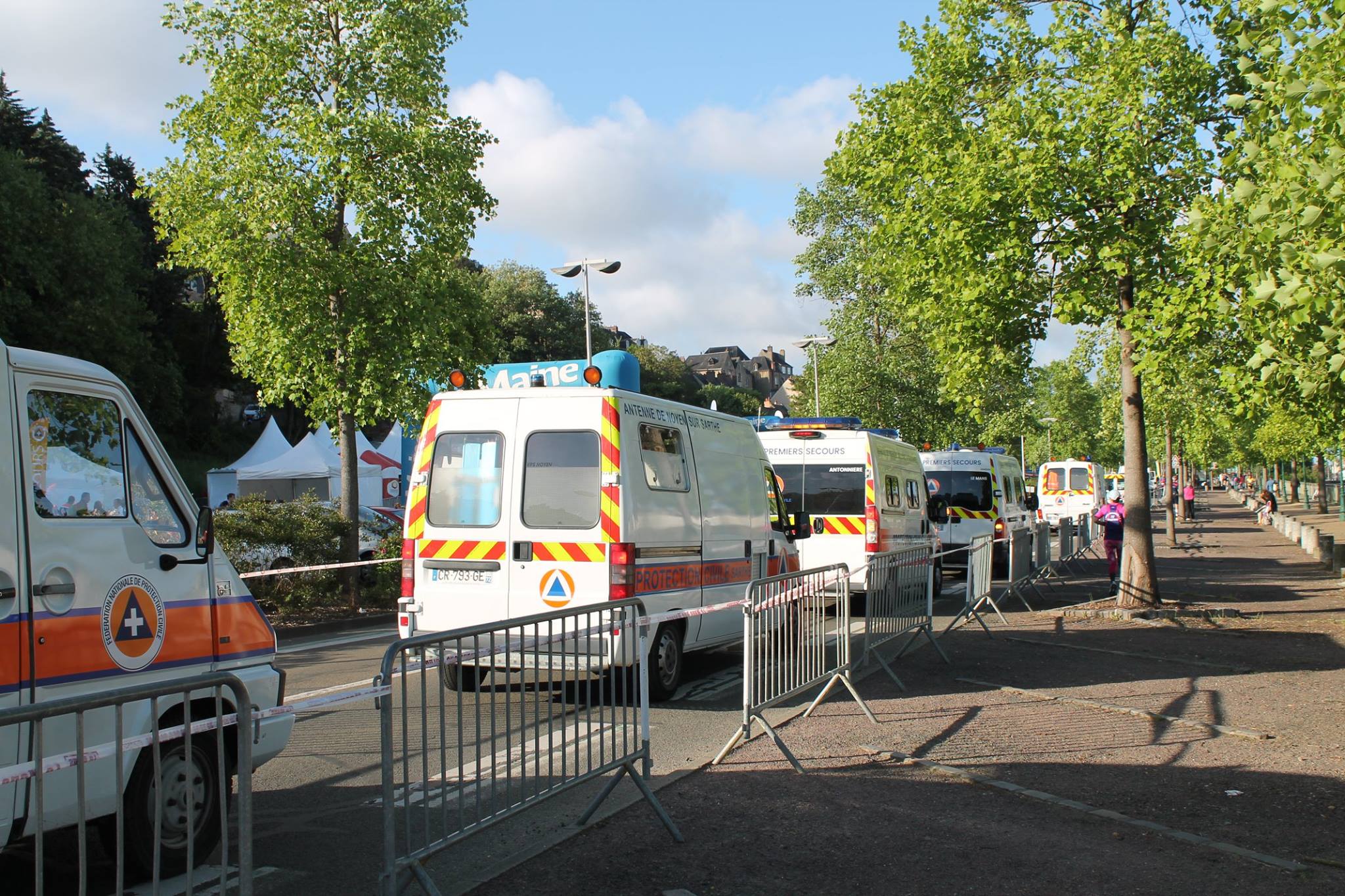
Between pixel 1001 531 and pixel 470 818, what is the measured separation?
60.1ft

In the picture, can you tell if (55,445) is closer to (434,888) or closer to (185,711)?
(185,711)

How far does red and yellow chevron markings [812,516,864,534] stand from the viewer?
14859 millimetres

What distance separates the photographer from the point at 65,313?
38531 mm

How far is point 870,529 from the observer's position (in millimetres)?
14797

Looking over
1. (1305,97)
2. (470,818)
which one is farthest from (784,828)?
(1305,97)

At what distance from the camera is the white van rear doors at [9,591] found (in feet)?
13.5

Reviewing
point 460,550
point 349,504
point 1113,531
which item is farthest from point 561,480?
point 1113,531

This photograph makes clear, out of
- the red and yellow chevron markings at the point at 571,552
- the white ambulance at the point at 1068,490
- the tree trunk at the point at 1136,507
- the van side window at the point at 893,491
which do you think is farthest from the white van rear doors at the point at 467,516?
the white ambulance at the point at 1068,490

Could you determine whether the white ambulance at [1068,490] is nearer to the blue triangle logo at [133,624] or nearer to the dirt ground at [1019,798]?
the dirt ground at [1019,798]

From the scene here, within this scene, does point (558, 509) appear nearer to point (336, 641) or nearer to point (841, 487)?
point (336, 641)

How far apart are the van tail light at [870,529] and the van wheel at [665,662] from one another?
19.7 feet

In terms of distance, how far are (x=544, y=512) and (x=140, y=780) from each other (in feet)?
13.6

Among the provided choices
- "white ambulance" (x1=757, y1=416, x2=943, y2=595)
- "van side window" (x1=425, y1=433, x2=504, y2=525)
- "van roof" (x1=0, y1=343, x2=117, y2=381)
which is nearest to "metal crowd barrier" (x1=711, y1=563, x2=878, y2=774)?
"van side window" (x1=425, y1=433, x2=504, y2=525)

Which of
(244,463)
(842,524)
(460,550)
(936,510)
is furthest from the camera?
(244,463)
